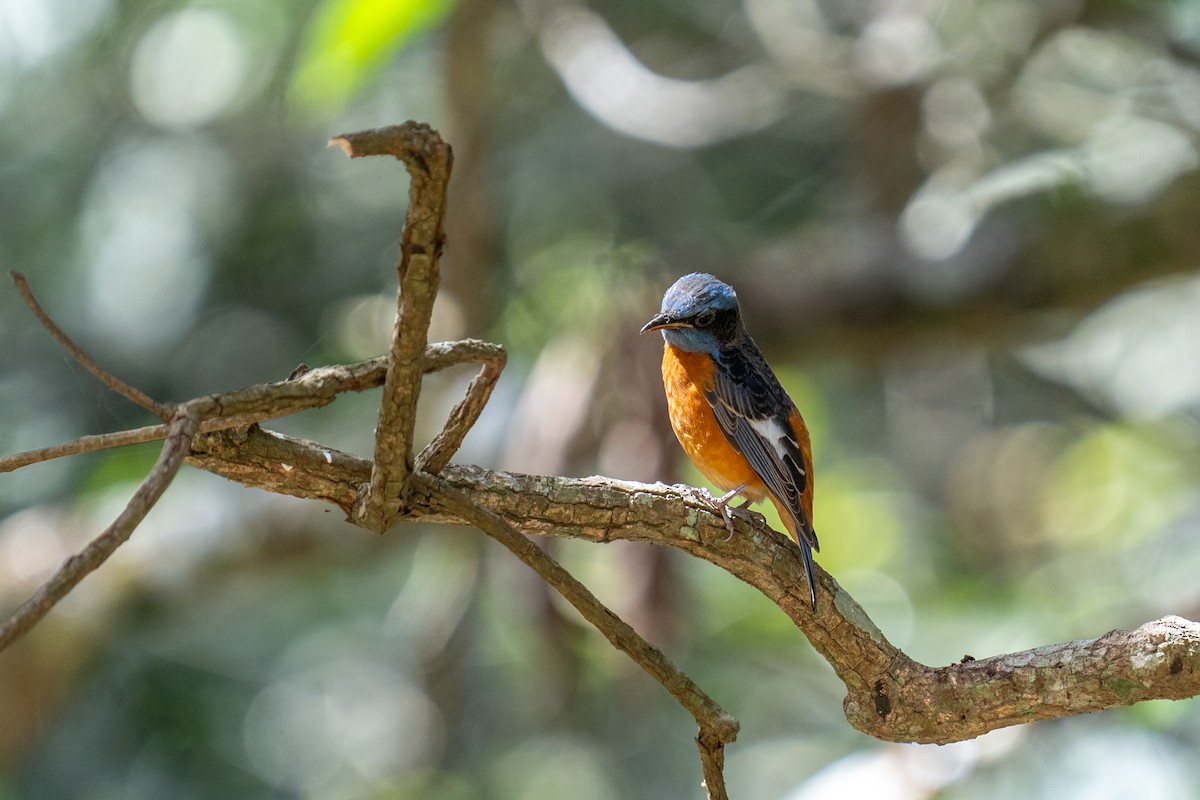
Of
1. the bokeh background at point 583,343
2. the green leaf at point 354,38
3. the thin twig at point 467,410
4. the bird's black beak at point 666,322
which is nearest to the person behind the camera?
the thin twig at point 467,410

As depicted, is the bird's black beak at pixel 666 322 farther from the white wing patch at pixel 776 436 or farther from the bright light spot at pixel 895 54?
the bright light spot at pixel 895 54

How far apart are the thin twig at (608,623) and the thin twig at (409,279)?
94 mm

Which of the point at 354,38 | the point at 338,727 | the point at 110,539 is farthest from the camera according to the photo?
the point at 338,727

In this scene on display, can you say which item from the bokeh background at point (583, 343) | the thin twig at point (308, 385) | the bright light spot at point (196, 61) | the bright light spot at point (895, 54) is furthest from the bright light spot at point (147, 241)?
the thin twig at point (308, 385)

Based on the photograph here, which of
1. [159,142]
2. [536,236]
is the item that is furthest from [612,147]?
[159,142]

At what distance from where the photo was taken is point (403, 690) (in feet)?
30.5

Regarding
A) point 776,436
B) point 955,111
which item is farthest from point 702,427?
point 955,111

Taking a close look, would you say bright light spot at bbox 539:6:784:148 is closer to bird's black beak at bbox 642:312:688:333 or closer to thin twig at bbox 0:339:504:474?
bird's black beak at bbox 642:312:688:333

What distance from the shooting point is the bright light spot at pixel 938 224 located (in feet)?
21.2

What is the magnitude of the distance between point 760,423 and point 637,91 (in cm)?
432

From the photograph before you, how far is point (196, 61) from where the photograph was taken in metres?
8.58

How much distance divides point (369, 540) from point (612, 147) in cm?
465

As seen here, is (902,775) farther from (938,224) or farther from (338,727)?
(338,727)

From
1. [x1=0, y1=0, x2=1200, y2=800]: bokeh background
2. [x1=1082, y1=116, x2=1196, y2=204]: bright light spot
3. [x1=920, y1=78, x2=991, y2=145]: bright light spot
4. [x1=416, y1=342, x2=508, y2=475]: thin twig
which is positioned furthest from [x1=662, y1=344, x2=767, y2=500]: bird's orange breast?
[x1=920, y1=78, x2=991, y2=145]: bright light spot
